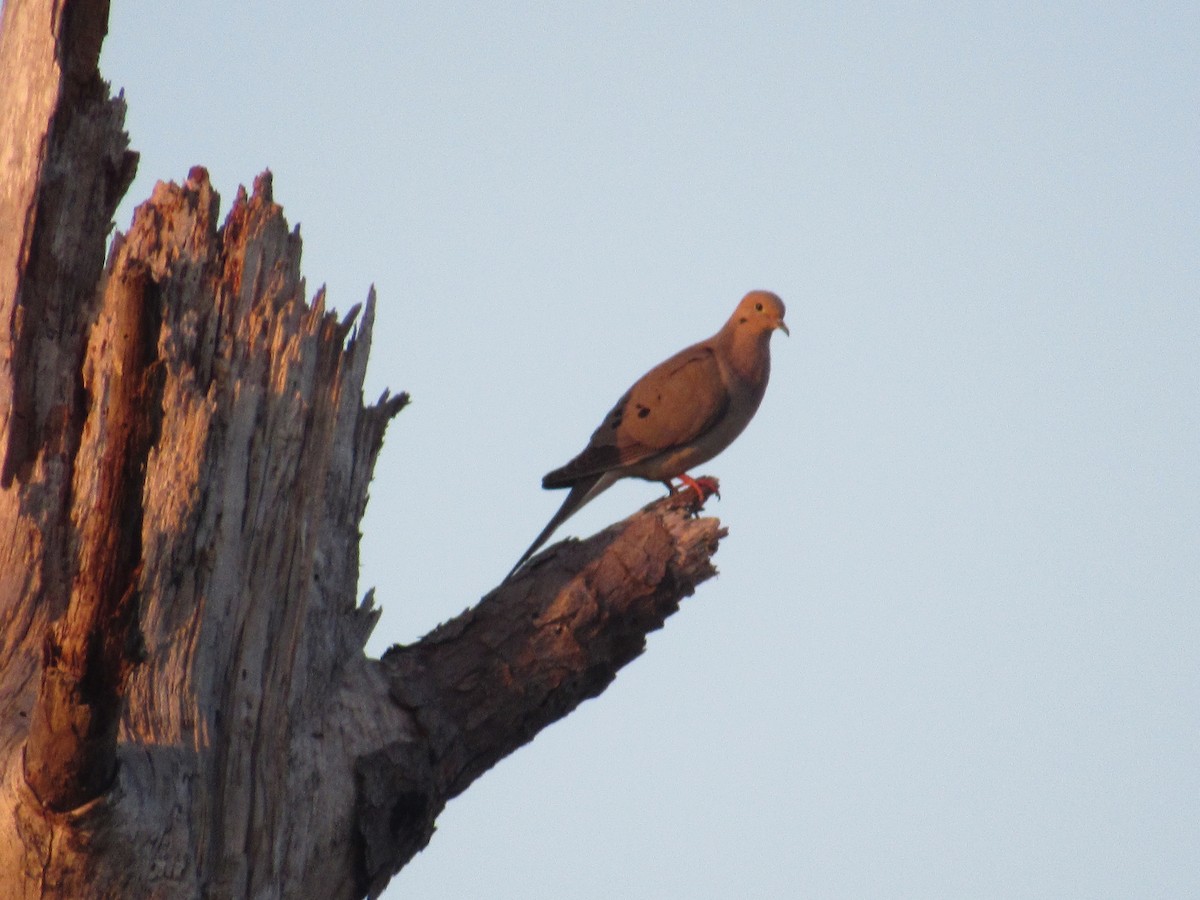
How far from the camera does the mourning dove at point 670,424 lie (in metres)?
7.07

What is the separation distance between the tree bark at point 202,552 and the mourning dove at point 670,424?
236cm

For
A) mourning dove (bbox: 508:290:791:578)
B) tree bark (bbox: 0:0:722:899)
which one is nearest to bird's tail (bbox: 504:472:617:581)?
mourning dove (bbox: 508:290:791:578)

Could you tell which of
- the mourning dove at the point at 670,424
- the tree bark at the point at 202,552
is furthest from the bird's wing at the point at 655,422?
the tree bark at the point at 202,552

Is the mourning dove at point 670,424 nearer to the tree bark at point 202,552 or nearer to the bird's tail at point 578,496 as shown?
the bird's tail at point 578,496

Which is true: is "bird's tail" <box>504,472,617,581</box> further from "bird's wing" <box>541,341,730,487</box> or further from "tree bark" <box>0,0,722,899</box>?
"tree bark" <box>0,0,722,899</box>

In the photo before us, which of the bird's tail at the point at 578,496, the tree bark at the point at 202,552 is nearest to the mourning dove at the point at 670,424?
the bird's tail at the point at 578,496

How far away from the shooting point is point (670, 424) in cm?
719

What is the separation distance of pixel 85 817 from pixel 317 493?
128cm

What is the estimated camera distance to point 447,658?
4.79 metres

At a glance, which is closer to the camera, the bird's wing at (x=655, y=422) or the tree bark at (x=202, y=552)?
the tree bark at (x=202, y=552)

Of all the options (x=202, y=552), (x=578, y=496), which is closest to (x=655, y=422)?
(x=578, y=496)

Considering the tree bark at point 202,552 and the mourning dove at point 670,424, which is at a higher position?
the mourning dove at point 670,424

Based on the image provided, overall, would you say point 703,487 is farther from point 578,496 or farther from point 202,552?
point 202,552

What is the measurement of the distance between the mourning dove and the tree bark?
236 centimetres
